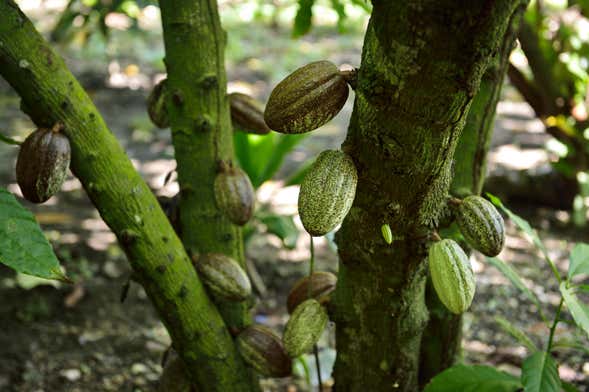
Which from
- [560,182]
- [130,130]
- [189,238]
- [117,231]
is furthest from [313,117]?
[130,130]

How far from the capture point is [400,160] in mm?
809

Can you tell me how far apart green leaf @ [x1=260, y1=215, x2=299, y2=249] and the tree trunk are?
0.69 metres

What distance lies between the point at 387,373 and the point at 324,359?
53cm

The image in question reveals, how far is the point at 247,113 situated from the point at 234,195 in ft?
0.62

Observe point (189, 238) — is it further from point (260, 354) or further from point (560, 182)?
point (560, 182)

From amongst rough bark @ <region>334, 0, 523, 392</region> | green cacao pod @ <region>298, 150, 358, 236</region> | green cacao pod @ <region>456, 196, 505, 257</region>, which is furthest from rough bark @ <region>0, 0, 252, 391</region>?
green cacao pod @ <region>456, 196, 505, 257</region>

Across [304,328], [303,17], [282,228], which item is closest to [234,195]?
[304,328]

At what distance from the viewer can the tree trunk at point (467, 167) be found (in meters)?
1.11

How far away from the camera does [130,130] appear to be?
3.51 meters

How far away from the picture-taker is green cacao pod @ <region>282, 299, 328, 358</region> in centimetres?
108

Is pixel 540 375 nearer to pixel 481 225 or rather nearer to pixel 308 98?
pixel 481 225

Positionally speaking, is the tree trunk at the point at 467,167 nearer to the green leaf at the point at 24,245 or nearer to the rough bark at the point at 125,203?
the rough bark at the point at 125,203

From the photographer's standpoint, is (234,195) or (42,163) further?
(234,195)

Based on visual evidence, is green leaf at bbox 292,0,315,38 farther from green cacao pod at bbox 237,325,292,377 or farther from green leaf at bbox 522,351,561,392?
green leaf at bbox 522,351,561,392
